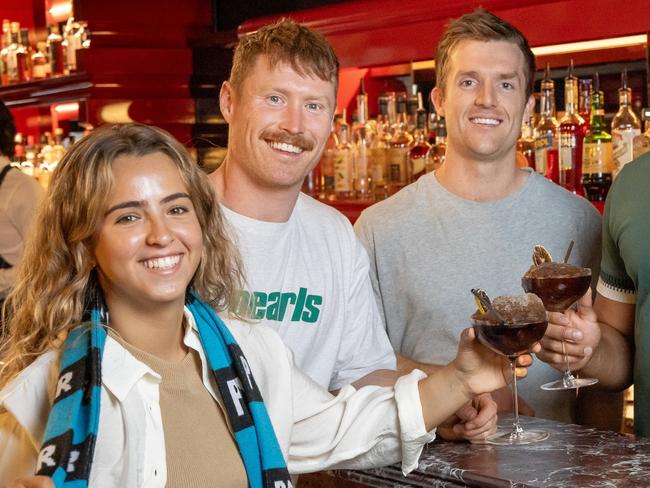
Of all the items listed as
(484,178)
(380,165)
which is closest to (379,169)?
(380,165)

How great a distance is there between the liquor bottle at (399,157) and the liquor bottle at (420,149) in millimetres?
32

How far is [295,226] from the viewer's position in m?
2.63

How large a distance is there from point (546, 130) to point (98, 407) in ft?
7.07

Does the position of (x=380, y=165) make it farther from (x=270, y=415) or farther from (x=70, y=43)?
(x=70, y=43)

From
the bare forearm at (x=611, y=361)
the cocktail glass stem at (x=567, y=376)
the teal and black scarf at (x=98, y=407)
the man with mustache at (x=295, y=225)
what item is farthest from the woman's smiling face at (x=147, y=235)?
the bare forearm at (x=611, y=361)

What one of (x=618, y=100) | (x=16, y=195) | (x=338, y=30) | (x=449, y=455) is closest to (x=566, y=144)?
(x=618, y=100)

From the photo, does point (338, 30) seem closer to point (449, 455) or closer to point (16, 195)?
point (16, 195)

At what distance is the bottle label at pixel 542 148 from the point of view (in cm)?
355

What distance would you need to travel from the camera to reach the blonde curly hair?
6.24 ft

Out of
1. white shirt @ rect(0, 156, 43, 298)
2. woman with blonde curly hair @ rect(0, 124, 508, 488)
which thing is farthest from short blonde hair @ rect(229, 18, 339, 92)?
white shirt @ rect(0, 156, 43, 298)

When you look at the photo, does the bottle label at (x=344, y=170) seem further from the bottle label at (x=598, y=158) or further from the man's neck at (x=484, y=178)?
the man's neck at (x=484, y=178)

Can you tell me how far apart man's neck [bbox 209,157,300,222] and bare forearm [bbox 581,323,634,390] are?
0.77m

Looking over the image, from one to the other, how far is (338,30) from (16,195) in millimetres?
1754

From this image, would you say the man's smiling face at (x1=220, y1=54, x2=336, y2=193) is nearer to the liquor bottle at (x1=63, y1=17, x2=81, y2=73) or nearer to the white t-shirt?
the white t-shirt
